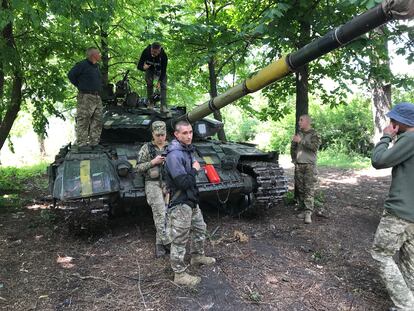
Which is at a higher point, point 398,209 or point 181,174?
point 181,174

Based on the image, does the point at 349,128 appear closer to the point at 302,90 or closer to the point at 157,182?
the point at 302,90

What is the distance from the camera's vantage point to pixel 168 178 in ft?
15.1

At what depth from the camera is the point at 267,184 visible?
698 cm

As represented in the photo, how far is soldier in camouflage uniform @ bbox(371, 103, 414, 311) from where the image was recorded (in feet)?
12.8

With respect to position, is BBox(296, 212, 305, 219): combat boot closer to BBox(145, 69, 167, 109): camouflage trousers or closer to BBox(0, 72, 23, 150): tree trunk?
BBox(145, 69, 167, 109): camouflage trousers

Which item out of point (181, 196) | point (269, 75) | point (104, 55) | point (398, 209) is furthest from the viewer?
point (104, 55)

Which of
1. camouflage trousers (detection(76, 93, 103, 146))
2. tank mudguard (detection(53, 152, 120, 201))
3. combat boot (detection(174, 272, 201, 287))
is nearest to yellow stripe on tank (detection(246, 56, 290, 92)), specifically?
tank mudguard (detection(53, 152, 120, 201))

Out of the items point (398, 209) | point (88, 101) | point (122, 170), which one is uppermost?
point (88, 101)

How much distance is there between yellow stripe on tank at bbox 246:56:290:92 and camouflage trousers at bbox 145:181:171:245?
6.72 ft

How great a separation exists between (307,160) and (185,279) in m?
3.86

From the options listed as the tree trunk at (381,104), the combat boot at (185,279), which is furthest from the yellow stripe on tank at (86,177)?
the tree trunk at (381,104)

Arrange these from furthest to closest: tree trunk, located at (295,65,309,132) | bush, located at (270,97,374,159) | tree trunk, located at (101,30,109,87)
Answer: bush, located at (270,97,374,159) < tree trunk, located at (101,30,109,87) < tree trunk, located at (295,65,309,132)

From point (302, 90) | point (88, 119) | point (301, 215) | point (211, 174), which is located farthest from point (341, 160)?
point (88, 119)

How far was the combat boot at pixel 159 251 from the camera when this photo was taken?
18.6 feet
